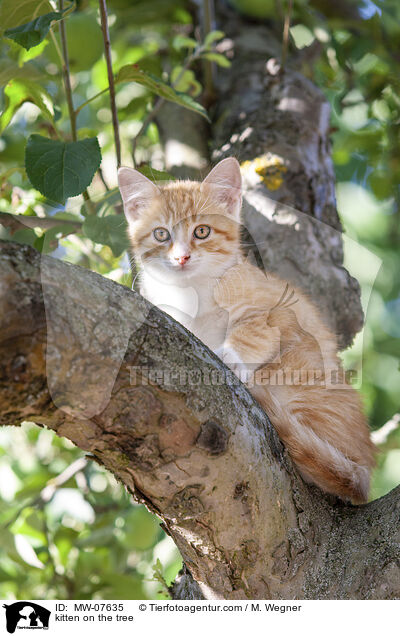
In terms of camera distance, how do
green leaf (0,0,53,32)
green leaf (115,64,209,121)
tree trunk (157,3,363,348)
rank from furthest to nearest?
tree trunk (157,3,363,348) < green leaf (115,64,209,121) < green leaf (0,0,53,32)

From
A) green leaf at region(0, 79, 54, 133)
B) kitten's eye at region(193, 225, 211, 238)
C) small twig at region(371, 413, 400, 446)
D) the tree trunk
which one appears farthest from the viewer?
small twig at region(371, 413, 400, 446)

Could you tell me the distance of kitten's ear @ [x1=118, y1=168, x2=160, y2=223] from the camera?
6.88 feet

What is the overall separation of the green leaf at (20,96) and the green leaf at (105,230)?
1.38 ft

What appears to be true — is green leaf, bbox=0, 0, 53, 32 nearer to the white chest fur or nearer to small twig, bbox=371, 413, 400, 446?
the white chest fur

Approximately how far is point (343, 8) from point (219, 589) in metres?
2.93

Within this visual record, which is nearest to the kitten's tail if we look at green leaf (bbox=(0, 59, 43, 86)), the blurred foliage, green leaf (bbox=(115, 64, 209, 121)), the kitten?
the kitten

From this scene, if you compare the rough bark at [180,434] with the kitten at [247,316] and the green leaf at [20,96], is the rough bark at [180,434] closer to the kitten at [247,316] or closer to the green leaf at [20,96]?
Result: the kitten at [247,316]

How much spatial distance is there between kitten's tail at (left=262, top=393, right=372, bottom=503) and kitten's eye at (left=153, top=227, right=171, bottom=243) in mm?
858

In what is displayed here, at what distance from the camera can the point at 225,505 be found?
4.17 ft

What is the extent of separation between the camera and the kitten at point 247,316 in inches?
64.8

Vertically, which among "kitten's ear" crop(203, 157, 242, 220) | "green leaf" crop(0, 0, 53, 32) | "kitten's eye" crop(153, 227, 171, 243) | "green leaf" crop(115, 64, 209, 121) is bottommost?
"kitten's eye" crop(153, 227, 171, 243)

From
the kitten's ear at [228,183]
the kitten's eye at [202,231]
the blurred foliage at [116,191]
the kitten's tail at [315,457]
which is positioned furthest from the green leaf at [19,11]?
the kitten's tail at [315,457]

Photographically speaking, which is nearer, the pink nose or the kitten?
the kitten
